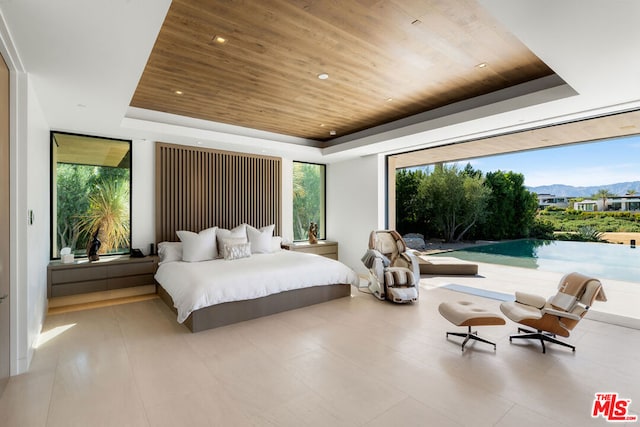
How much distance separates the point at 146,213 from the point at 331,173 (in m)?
4.13

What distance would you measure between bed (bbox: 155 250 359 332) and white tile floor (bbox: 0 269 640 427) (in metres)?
0.22

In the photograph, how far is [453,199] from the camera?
8.23 metres

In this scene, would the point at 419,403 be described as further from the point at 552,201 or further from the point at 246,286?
the point at 552,201

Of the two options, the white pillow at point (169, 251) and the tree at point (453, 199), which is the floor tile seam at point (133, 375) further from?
the tree at point (453, 199)

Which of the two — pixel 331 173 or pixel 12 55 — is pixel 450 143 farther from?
pixel 12 55

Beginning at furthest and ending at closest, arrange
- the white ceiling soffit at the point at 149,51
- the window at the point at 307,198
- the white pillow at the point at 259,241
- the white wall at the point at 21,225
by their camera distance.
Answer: the window at the point at 307,198
the white pillow at the point at 259,241
the white wall at the point at 21,225
the white ceiling soffit at the point at 149,51

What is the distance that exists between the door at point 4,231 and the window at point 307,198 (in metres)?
5.14

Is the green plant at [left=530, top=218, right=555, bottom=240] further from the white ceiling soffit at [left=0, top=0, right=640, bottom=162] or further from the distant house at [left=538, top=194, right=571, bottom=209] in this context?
the white ceiling soffit at [left=0, top=0, right=640, bottom=162]

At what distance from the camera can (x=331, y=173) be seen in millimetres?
7574

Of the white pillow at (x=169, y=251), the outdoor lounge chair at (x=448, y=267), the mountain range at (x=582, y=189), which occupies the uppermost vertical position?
the mountain range at (x=582, y=189)

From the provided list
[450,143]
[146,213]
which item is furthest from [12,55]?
[450,143]

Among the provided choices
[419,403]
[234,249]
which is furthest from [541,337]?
[234,249]

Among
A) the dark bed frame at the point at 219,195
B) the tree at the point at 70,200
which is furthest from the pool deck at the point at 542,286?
the tree at the point at 70,200

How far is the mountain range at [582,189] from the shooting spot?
4.35m
